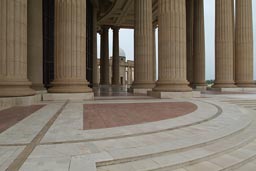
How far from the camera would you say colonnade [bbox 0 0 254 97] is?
1432 centimetres

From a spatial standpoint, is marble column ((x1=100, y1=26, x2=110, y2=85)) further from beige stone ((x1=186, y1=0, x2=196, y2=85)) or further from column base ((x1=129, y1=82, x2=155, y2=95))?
column base ((x1=129, y1=82, x2=155, y2=95))

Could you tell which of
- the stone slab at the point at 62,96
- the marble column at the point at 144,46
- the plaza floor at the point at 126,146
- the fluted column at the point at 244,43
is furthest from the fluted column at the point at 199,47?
the plaza floor at the point at 126,146

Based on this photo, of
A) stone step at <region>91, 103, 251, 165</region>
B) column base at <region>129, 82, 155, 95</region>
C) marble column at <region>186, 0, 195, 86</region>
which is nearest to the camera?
stone step at <region>91, 103, 251, 165</region>

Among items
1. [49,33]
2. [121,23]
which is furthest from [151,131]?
[121,23]

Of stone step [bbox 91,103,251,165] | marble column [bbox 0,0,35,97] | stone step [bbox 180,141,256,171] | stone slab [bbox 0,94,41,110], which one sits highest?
marble column [bbox 0,0,35,97]

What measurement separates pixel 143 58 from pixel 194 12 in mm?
17578

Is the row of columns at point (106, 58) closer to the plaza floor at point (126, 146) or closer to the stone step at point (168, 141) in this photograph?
the plaza floor at point (126, 146)

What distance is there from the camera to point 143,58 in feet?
89.7

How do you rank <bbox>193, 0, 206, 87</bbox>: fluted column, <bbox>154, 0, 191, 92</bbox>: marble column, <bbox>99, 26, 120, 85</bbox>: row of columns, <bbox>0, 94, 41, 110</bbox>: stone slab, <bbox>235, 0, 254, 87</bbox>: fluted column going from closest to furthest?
<bbox>0, 94, 41, 110</bbox>: stone slab, <bbox>154, 0, 191, 92</bbox>: marble column, <bbox>235, 0, 254, 87</bbox>: fluted column, <bbox>193, 0, 206, 87</bbox>: fluted column, <bbox>99, 26, 120, 85</bbox>: row of columns

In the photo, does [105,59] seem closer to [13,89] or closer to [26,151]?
[13,89]

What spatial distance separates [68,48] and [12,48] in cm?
421

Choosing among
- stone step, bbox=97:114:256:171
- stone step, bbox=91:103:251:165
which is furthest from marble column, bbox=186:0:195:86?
stone step, bbox=97:114:256:171

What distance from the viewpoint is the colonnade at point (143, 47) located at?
47.0ft

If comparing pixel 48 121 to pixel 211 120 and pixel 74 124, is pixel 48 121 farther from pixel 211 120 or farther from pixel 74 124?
pixel 211 120
